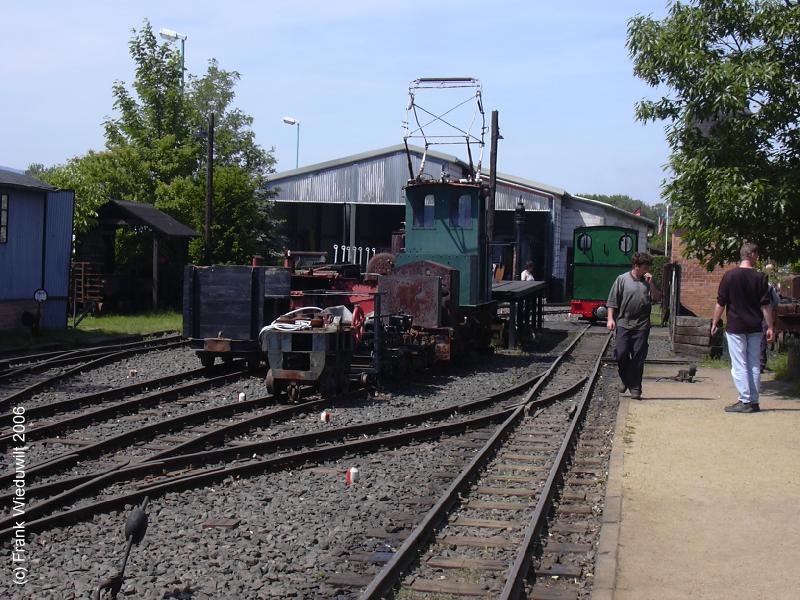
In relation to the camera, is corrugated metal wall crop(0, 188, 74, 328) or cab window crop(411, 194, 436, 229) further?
corrugated metal wall crop(0, 188, 74, 328)

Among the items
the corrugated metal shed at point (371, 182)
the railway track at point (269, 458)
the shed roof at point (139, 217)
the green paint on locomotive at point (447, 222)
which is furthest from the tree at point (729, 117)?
the corrugated metal shed at point (371, 182)

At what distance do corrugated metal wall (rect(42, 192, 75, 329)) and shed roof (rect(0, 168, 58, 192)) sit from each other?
0.54 m

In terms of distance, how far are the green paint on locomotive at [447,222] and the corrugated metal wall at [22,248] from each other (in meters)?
9.02

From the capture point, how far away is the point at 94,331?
22.4 m

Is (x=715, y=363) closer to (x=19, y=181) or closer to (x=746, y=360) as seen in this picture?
(x=746, y=360)

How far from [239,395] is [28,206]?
464 inches

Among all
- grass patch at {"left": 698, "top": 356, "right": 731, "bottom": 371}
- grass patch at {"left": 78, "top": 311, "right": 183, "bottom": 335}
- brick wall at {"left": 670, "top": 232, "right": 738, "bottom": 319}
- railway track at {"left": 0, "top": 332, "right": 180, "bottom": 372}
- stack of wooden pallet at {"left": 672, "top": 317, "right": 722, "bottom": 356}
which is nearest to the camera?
railway track at {"left": 0, "top": 332, "right": 180, "bottom": 372}

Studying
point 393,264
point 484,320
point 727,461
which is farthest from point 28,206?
point 727,461

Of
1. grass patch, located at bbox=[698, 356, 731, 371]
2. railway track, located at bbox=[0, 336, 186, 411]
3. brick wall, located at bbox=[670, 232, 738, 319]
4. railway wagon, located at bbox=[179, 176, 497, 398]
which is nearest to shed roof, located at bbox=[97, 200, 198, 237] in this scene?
railway track, located at bbox=[0, 336, 186, 411]

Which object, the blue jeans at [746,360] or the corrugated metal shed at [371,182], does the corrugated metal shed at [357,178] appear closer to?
the corrugated metal shed at [371,182]

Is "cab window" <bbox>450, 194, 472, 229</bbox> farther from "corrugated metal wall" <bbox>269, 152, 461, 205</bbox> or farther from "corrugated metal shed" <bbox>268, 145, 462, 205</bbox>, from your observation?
"corrugated metal wall" <bbox>269, 152, 461, 205</bbox>

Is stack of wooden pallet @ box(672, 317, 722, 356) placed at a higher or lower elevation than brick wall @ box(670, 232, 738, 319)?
lower

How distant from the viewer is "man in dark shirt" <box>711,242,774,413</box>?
1026 cm

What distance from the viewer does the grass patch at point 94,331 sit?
19.0 metres
